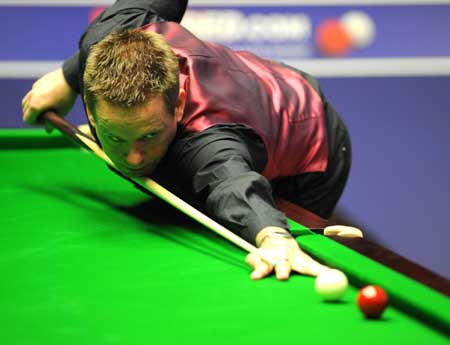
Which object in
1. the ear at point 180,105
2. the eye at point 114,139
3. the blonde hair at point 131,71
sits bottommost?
the eye at point 114,139

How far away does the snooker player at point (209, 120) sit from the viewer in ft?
7.09

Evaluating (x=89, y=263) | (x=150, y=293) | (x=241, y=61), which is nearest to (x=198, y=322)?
(x=150, y=293)

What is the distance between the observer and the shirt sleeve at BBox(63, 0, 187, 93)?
2781mm

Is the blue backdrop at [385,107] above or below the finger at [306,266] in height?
below

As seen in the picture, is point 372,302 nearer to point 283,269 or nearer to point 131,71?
point 283,269

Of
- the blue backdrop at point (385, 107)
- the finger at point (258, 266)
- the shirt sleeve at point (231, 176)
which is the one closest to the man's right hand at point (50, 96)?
the shirt sleeve at point (231, 176)

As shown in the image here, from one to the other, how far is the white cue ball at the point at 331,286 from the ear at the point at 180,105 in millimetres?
841

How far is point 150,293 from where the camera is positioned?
1831 mm

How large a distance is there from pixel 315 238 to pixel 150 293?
480 millimetres

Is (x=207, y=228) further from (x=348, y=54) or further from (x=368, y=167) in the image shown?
(x=348, y=54)

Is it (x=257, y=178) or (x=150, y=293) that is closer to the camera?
(x=150, y=293)

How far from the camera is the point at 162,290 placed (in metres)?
1.85

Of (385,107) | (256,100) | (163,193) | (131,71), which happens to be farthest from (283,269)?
(385,107)

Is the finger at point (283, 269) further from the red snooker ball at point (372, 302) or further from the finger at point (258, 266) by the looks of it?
the red snooker ball at point (372, 302)
